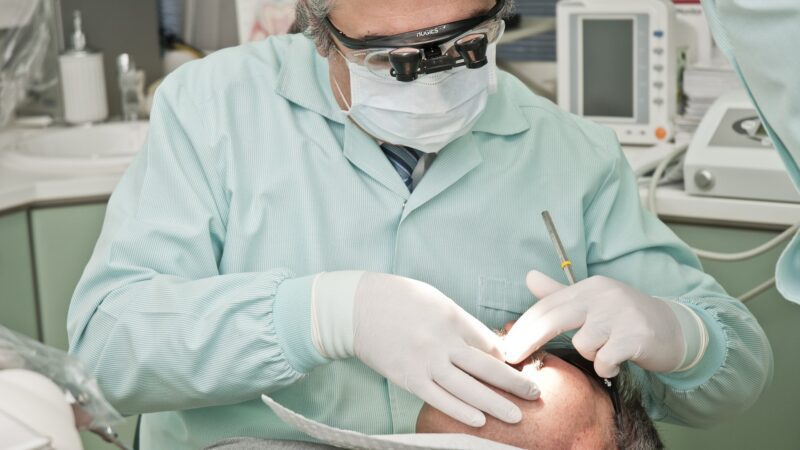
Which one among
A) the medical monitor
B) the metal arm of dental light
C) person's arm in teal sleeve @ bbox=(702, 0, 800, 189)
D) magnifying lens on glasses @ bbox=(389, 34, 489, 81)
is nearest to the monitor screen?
the medical monitor

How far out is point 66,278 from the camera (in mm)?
2551

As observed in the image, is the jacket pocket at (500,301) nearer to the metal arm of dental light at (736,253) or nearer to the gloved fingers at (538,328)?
the gloved fingers at (538,328)

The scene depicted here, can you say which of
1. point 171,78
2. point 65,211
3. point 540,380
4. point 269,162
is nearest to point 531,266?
point 540,380

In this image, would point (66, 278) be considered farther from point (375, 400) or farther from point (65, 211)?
point (375, 400)

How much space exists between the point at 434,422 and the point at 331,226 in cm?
34

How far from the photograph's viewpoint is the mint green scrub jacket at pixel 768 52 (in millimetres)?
968

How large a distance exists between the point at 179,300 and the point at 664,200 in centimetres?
127

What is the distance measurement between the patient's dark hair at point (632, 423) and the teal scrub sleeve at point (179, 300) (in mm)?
403

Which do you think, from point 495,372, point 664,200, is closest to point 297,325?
point 495,372

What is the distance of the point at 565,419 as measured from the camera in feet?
4.33

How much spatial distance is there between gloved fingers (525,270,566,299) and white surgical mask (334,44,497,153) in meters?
0.23

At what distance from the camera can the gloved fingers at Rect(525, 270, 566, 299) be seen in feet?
4.81

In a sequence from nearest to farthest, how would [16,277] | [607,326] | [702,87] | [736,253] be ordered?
[607,326]
[736,253]
[16,277]
[702,87]

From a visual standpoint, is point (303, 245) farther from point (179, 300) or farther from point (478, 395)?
point (478, 395)
